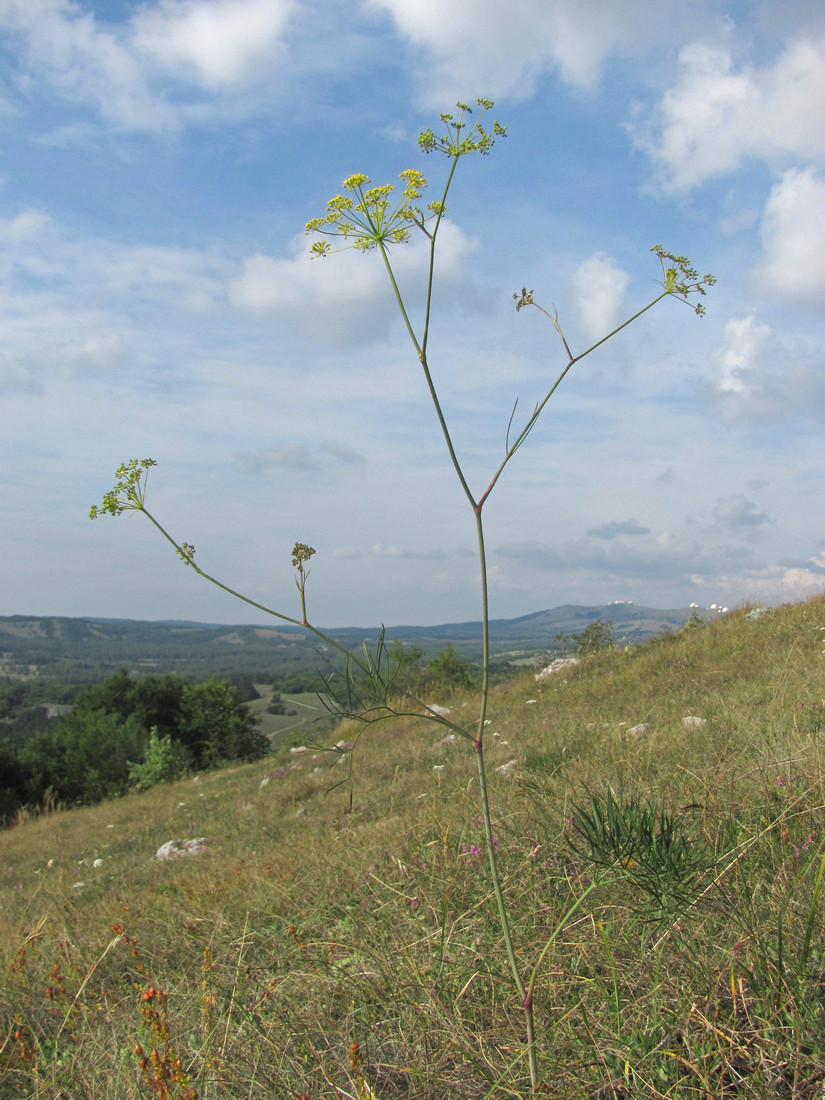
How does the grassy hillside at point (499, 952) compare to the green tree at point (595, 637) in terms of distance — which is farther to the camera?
the green tree at point (595, 637)

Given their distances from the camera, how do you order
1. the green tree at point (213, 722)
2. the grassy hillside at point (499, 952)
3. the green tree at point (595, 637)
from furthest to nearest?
the green tree at point (213, 722) < the green tree at point (595, 637) < the grassy hillside at point (499, 952)

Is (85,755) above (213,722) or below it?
below

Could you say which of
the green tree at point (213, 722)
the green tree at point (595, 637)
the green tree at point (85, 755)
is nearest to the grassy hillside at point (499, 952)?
the green tree at point (595, 637)

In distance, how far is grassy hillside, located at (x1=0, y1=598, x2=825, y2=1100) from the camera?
181 cm

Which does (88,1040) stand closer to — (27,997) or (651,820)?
(27,997)

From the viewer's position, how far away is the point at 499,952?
7.62 ft

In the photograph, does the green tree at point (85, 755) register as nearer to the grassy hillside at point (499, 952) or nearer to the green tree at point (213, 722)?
the green tree at point (213, 722)

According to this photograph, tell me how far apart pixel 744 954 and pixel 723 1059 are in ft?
1.44

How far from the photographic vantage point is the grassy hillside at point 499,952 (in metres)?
1.81

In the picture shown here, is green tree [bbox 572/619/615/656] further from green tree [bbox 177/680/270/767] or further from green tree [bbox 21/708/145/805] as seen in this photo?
green tree [bbox 177/680/270/767]

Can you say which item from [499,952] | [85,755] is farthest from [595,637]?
[85,755]

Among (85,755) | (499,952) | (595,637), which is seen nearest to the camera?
(499,952)

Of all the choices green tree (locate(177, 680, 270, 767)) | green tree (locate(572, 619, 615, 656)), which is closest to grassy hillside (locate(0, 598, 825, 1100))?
green tree (locate(572, 619, 615, 656))

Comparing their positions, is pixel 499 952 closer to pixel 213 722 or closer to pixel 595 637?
pixel 595 637
